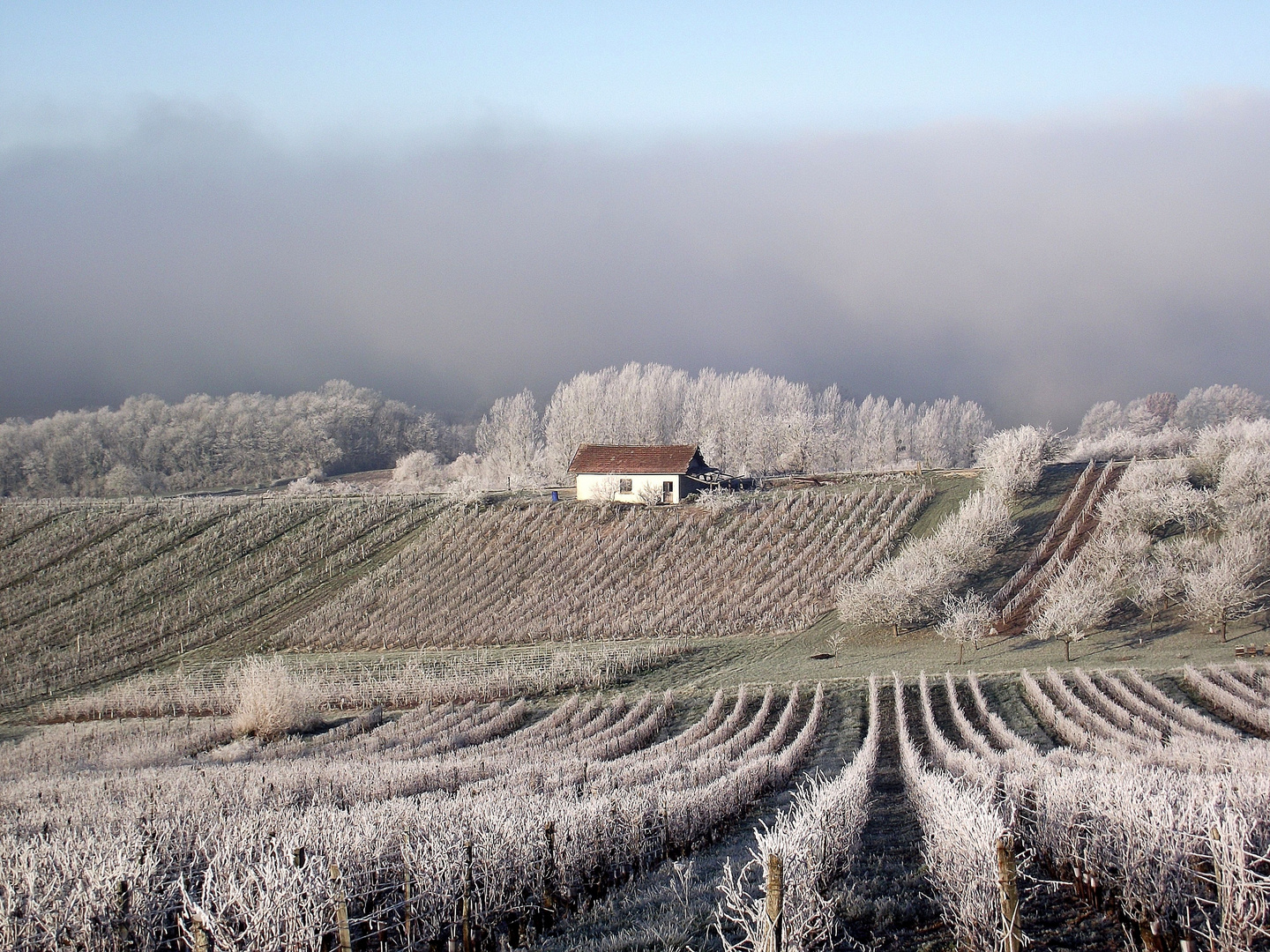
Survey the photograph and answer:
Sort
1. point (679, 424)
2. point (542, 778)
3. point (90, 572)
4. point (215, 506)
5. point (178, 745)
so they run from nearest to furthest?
point (542, 778), point (178, 745), point (90, 572), point (215, 506), point (679, 424)

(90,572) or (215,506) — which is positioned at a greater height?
(215,506)

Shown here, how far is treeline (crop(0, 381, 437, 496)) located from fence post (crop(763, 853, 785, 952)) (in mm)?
96271

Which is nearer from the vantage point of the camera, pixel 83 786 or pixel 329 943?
pixel 329 943

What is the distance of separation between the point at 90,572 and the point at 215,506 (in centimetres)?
896

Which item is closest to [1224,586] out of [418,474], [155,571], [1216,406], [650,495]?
[650,495]

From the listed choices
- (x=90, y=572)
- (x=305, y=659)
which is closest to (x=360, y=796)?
(x=305, y=659)

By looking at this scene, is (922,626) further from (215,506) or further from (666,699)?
(215,506)

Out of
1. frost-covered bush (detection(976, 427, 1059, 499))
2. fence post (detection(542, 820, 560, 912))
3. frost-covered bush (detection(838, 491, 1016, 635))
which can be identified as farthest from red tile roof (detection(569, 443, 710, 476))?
fence post (detection(542, 820, 560, 912))

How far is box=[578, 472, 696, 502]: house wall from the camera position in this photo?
54656 millimetres

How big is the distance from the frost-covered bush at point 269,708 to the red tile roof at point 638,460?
102ft

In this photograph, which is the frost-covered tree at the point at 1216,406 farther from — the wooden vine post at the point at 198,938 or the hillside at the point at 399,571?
the wooden vine post at the point at 198,938

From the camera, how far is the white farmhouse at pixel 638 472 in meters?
54.8

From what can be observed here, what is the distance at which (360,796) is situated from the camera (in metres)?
15.6

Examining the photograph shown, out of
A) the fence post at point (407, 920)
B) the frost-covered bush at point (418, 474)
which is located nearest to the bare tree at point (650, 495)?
the frost-covered bush at point (418, 474)
